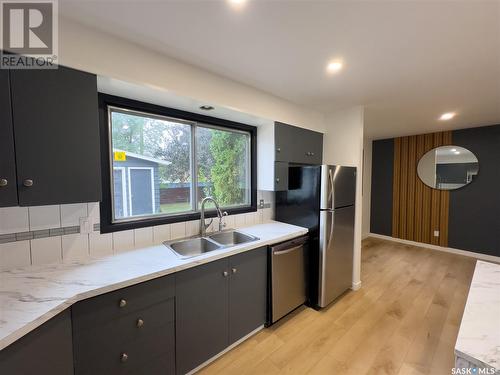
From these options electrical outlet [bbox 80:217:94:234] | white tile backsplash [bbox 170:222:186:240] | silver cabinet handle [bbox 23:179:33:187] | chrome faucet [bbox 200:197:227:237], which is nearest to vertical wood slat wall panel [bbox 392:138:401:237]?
chrome faucet [bbox 200:197:227:237]

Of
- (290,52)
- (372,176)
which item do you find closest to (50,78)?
(290,52)

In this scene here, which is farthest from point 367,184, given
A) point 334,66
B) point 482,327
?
point 482,327

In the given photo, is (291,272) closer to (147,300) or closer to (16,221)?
(147,300)

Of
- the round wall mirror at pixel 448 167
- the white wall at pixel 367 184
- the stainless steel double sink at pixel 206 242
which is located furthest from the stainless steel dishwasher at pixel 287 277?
the round wall mirror at pixel 448 167

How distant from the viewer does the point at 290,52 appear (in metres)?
1.53

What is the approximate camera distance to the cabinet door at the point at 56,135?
108 cm

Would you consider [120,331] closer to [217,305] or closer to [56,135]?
[217,305]

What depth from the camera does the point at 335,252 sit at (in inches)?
93.6

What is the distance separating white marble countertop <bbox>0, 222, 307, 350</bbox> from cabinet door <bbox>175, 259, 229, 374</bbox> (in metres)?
0.11

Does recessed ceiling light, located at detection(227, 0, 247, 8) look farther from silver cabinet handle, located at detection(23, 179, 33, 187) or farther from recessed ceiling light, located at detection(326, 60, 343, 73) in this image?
silver cabinet handle, located at detection(23, 179, 33, 187)

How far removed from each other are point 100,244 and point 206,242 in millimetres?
839

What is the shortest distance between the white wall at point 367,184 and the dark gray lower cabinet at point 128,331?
4742mm

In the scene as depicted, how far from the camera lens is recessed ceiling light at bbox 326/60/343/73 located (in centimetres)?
166

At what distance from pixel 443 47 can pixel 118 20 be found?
84.5 inches
